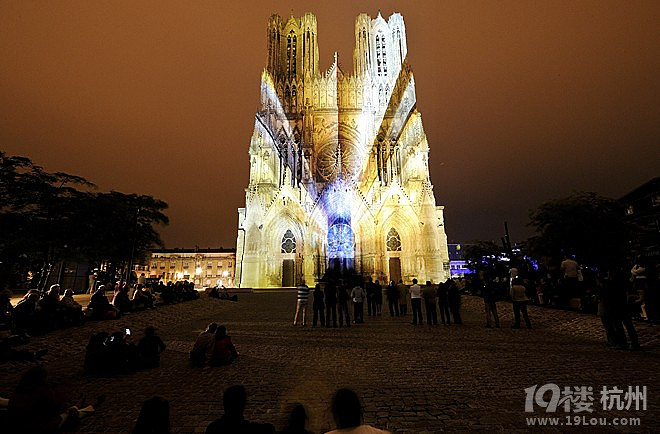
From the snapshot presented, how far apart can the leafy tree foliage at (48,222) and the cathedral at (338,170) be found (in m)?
13.8

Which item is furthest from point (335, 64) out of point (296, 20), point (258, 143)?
point (258, 143)

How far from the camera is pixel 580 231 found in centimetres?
1973

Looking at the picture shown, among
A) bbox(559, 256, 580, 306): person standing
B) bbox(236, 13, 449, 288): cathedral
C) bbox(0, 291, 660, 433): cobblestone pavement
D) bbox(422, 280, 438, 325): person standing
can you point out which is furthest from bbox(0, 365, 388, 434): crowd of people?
bbox(236, 13, 449, 288): cathedral

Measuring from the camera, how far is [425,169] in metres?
36.2

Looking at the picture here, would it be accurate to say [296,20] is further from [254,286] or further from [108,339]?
Result: [108,339]

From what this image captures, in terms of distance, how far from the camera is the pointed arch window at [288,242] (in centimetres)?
3481

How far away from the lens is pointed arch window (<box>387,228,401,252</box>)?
35125 millimetres

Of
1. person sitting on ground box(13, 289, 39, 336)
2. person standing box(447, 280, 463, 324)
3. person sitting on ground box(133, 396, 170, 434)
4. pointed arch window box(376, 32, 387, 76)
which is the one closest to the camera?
person sitting on ground box(133, 396, 170, 434)

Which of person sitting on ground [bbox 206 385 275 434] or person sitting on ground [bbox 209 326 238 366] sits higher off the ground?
person sitting on ground [bbox 206 385 275 434]

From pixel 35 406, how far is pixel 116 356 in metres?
3.09

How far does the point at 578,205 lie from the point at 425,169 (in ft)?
56.4

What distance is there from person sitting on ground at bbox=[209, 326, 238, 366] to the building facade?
206 ft

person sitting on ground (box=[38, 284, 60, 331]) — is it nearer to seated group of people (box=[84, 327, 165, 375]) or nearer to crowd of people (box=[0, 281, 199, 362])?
crowd of people (box=[0, 281, 199, 362])

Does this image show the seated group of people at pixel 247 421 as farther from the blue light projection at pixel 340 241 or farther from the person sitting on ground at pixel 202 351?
the blue light projection at pixel 340 241
